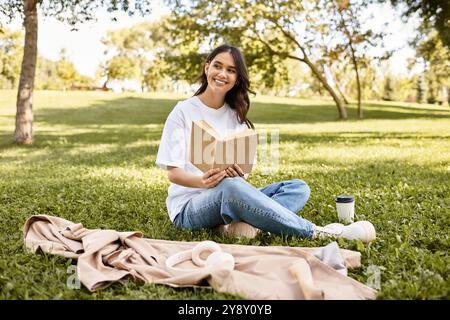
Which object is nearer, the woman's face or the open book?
the open book

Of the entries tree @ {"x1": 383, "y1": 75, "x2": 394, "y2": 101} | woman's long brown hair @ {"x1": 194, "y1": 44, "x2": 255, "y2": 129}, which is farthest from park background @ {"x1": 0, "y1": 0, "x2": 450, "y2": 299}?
tree @ {"x1": 383, "y1": 75, "x2": 394, "y2": 101}

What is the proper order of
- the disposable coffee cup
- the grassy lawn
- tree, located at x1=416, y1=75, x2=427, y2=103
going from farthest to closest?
tree, located at x1=416, y1=75, x2=427, y2=103 → the disposable coffee cup → the grassy lawn

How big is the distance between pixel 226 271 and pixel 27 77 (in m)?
10.9

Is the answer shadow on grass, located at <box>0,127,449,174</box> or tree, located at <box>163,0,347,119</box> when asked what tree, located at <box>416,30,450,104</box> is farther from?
shadow on grass, located at <box>0,127,449,174</box>

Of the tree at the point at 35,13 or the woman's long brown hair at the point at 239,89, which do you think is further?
the tree at the point at 35,13

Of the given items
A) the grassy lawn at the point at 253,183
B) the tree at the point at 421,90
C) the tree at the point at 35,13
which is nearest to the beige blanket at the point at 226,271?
the grassy lawn at the point at 253,183

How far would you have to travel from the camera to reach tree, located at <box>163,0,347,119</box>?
62.6 ft

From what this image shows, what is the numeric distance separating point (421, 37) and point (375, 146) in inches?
535

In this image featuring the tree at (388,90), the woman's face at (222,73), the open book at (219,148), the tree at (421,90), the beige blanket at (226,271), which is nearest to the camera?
the beige blanket at (226,271)

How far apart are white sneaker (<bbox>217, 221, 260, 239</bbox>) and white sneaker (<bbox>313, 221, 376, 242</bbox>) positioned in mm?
437

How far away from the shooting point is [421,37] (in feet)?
73.0

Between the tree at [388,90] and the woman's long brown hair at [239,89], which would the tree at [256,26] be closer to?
the woman's long brown hair at [239,89]

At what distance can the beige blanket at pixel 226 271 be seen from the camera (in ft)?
8.21

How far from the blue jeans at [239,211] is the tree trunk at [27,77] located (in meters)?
9.65
